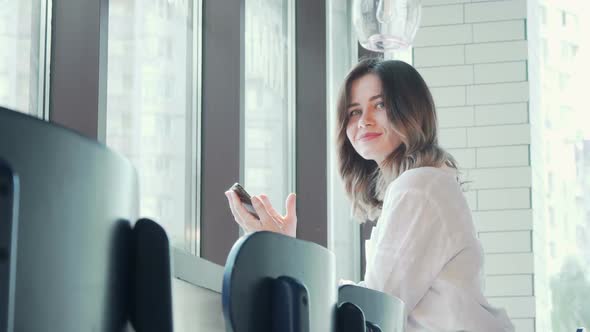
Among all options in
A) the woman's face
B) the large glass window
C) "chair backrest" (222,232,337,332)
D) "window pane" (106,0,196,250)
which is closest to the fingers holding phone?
"window pane" (106,0,196,250)

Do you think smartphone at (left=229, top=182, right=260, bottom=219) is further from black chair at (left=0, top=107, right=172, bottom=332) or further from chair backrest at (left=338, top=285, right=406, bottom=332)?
black chair at (left=0, top=107, right=172, bottom=332)

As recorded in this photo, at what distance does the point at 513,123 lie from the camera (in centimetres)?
492

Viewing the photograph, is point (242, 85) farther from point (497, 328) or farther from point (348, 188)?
point (497, 328)

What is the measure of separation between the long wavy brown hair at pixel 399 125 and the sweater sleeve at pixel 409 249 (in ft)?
0.77

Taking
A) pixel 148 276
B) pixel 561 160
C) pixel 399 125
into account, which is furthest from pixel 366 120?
pixel 561 160

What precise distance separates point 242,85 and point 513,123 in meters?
1.97

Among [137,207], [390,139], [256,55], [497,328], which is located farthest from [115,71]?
[137,207]

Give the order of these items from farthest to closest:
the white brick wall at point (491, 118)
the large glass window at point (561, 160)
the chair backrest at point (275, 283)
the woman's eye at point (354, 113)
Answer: the large glass window at point (561, 160) → the white brick wall at point (491, 118) → the woman's eye at point (354, 113) → the chair backrest at point (275, 283)

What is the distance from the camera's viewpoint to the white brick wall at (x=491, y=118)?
4809 mm

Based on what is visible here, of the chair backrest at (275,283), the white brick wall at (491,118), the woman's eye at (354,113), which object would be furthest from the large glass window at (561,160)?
the chair backrest at (275,283)

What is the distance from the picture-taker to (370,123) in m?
2.84

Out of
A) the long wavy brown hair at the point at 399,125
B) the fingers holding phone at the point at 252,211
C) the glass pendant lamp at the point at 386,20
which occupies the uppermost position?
the glass pendant lamp at the point at 386,20

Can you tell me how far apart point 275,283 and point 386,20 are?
8.70 feet

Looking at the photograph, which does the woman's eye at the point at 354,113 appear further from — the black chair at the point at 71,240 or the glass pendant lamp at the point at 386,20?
the black chair at the point at 71,240
